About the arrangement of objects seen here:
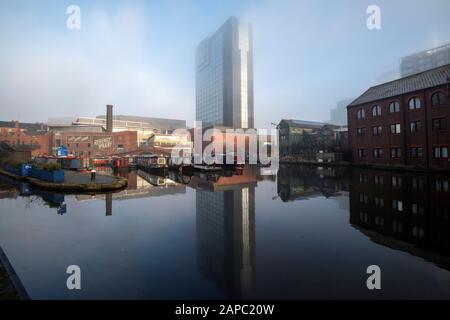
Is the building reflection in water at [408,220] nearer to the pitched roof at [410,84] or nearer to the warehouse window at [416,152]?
the warehouse window at [416,152]

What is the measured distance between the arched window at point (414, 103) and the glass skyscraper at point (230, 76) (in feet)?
296

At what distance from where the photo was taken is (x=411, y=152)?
109 ft

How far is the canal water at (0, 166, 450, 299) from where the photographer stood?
5090 millimetres

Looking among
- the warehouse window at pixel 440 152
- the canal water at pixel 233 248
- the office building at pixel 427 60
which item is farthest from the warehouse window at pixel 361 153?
the office building at pixel 427 60

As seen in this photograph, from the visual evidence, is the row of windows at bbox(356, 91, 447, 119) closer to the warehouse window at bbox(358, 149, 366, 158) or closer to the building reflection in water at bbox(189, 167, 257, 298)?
the warehouse window at bbox(358, 149, 366, 158)

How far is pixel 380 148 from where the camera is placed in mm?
38062

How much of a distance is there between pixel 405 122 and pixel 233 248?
38.6m

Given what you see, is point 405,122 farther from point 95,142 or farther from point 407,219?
point 95,142

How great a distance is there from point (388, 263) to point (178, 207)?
34.4ft

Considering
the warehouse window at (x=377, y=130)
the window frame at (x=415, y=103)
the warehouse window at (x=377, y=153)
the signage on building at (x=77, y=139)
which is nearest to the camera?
the window frame at (x=415, y=103)

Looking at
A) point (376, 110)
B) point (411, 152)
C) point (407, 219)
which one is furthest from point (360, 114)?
point (407, 219)

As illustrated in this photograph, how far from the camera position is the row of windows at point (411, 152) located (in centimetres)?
2942

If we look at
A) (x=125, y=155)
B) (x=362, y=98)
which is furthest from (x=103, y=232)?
(x=125, y=155)
